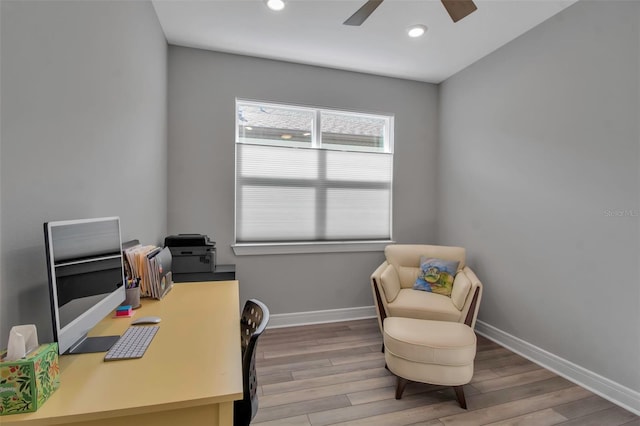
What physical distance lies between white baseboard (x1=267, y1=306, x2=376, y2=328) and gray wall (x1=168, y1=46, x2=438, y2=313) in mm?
59

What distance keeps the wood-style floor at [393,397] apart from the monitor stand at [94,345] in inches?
41.3

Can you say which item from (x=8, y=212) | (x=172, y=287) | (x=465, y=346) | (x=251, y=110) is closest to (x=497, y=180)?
(x=465, y=346)

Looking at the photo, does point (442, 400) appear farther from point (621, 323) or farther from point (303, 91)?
point (303, 91)

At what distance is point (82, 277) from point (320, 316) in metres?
2.61

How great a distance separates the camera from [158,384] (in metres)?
0.91

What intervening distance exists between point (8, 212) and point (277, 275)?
97.5 inches

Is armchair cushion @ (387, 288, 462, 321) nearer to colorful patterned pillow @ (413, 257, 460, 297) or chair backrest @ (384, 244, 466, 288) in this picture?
colorful patterned pillow @ (413, 257, 460, 297)

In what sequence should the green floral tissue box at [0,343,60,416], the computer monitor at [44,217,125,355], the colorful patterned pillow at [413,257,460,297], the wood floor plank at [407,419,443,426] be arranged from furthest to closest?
1. the colorful patterned pillow at [413,257,460,297]
2. the wood floor plank at [407,419,443,426]
3. the computer monitor at [44,217,125,355]
4. the green floral tissue box at [0,343,60,416]

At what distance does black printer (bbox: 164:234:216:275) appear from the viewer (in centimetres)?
243

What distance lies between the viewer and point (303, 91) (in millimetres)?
3318

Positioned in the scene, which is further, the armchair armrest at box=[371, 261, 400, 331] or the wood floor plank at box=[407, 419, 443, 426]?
the armchair armrest at box=[371, 261, 400, 331]

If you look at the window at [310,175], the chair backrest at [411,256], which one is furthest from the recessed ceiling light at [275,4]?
the chair backrest at [411,256]

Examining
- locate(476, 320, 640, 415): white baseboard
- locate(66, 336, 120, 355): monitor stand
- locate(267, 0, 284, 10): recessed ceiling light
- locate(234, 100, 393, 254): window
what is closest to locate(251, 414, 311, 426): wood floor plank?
locate(66, 336, 120, 355): monitor stand

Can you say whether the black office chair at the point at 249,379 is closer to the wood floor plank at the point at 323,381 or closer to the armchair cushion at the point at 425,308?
the wood floor plank at the point at 323,381
